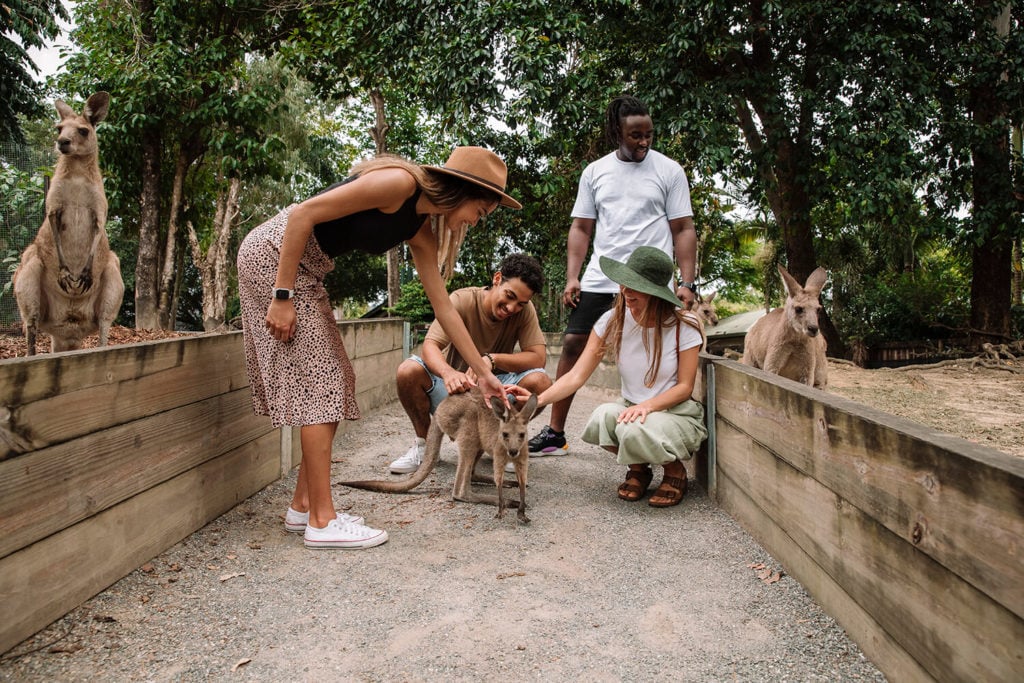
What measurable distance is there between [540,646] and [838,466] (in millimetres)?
995

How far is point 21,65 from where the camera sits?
11016mm

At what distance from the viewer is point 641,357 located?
3441mm

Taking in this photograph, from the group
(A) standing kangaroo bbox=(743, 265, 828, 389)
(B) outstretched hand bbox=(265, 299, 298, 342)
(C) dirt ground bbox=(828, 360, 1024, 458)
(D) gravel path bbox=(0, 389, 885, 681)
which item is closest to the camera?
(D) gravel path bbox=(0, 389, 885, 681)

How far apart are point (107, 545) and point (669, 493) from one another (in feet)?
7.55

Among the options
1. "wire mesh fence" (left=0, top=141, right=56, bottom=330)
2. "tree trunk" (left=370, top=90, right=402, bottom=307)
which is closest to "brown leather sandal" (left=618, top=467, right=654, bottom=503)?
"wire mesh fence" (left=0, top=141, right=56, bottom=330)

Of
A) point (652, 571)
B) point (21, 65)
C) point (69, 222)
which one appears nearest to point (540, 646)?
point (652, 571)

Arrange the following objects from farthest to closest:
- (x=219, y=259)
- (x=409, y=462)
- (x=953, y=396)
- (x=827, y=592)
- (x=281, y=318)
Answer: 1. (x=219, y=259)
2. (x=953, y=396)
3. (x=409, y=462)
4. (x=281, y=318)
5. (x=827, y=592)

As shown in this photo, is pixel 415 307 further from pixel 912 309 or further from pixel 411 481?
pixel 411 481

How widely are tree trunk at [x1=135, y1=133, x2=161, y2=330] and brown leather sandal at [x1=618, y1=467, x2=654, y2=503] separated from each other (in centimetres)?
901

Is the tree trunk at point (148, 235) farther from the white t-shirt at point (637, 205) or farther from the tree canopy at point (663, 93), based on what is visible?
the white t-shirt at point (637, 205)

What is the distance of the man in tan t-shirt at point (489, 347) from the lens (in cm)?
371

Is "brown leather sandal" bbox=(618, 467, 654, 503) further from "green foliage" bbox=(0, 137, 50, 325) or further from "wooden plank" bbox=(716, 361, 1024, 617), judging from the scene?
"green foliage" bbox=(0, 137, 50, 325)

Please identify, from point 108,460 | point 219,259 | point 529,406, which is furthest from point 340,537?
point 219,259

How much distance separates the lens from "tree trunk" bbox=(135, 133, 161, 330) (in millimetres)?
10555
